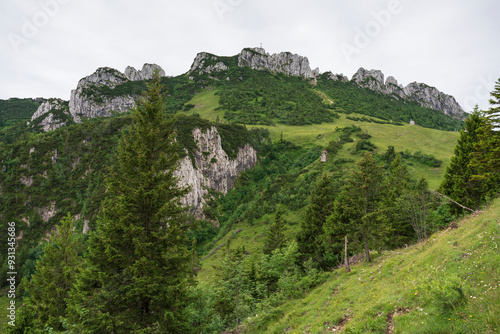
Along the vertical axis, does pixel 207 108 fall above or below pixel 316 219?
above

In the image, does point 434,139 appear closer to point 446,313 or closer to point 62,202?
point 446,313

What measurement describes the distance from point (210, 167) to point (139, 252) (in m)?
83.9

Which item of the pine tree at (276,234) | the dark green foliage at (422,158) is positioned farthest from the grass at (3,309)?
the dark green foliage at (422,158)

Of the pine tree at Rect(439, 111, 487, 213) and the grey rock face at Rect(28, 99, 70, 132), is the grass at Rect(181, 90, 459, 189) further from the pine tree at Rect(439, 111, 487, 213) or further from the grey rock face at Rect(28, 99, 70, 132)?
the grey rock face at Rect(28, 99, 70, 132)

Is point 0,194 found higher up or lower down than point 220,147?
lower down

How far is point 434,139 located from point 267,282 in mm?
120362

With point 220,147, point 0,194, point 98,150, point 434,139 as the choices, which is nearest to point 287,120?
point 220,147

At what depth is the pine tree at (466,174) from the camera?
26.6m

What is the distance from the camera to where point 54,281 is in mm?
20922

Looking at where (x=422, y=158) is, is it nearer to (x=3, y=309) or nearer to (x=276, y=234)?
(x=276, y=234)

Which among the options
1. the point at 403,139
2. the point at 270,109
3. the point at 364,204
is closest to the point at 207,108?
the point at 270,109

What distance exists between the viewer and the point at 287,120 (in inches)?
6137

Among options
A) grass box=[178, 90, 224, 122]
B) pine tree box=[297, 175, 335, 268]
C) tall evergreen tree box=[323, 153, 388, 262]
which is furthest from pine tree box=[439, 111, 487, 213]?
grass box=[178, 90, 224, 122]

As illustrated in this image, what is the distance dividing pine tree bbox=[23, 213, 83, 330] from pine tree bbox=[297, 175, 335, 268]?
87.5 ft
